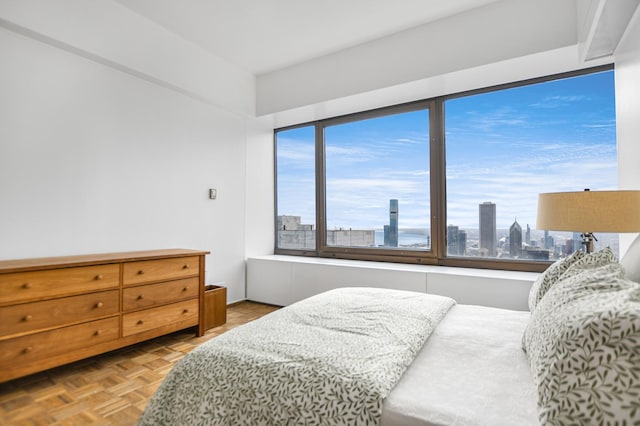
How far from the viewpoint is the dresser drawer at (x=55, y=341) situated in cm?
199

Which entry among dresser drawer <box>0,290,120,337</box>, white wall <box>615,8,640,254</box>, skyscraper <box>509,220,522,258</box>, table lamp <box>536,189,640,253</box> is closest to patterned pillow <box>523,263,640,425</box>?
table lamp <box>536,189,640,253</box>

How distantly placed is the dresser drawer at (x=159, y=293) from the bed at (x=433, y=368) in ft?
4.71

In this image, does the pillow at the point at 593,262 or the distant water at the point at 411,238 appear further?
the distant water at the point at 411,238

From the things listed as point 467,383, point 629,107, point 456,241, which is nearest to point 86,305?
point 467,383

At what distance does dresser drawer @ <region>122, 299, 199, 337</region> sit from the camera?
2586 mm

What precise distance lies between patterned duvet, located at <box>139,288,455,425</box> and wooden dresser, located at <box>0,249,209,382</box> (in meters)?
1.24

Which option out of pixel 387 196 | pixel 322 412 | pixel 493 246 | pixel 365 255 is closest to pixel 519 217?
pixel 493 246

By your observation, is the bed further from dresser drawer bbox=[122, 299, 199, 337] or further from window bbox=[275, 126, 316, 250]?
window bbox=[275, 126, 316, 250]

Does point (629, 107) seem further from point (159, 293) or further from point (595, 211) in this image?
point (159, 293)

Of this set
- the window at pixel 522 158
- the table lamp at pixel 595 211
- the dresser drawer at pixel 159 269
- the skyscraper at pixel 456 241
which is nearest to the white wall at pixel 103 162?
the dresser drawer at pixel 159 269

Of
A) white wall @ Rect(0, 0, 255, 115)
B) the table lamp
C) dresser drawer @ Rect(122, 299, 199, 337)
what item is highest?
white wall @ Rect(0, 0, 255, 115)

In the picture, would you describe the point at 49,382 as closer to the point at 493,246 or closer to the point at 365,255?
the point at 365,255

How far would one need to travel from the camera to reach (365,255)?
4.02m

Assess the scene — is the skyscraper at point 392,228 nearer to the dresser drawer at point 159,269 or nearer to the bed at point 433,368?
the dresser drawer at point 159,269
